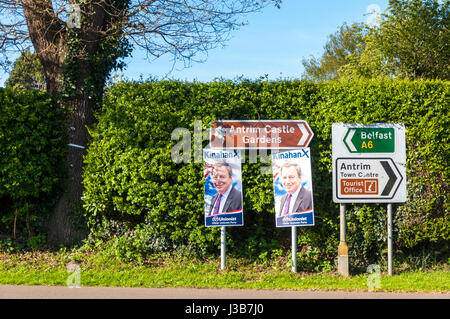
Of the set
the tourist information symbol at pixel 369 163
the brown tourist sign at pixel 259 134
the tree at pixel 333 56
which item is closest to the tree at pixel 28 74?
the brown tourist sign at pixel 259 134

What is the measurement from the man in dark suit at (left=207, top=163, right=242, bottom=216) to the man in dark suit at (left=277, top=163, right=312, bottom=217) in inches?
32.6

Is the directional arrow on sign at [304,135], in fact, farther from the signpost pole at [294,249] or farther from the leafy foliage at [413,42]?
the leafy foliage at [413,42]

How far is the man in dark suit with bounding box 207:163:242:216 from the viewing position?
24.8 feet

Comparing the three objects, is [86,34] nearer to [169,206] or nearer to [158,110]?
[158,110]

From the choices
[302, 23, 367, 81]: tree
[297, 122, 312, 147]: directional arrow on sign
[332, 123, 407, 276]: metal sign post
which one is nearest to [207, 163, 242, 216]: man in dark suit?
[297, 122, 312, 147]: directional arrow on sign

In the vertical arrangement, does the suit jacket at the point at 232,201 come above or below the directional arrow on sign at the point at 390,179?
below

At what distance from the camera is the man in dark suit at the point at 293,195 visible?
7492 millimetres

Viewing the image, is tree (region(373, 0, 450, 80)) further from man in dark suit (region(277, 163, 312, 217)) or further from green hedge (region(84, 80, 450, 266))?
man in dark suit (region(277, 163, 312, 217))

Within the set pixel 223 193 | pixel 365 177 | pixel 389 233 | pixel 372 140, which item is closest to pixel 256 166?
pixel 223 193

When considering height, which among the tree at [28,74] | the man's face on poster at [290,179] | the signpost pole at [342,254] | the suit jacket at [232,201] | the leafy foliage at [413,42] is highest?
the leafy foliage at [413,42]

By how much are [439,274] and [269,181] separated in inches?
134

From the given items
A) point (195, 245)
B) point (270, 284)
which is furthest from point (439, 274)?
point (195, 245)

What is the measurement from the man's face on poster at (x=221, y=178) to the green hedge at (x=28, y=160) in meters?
3.35

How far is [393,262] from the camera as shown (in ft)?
25.4
